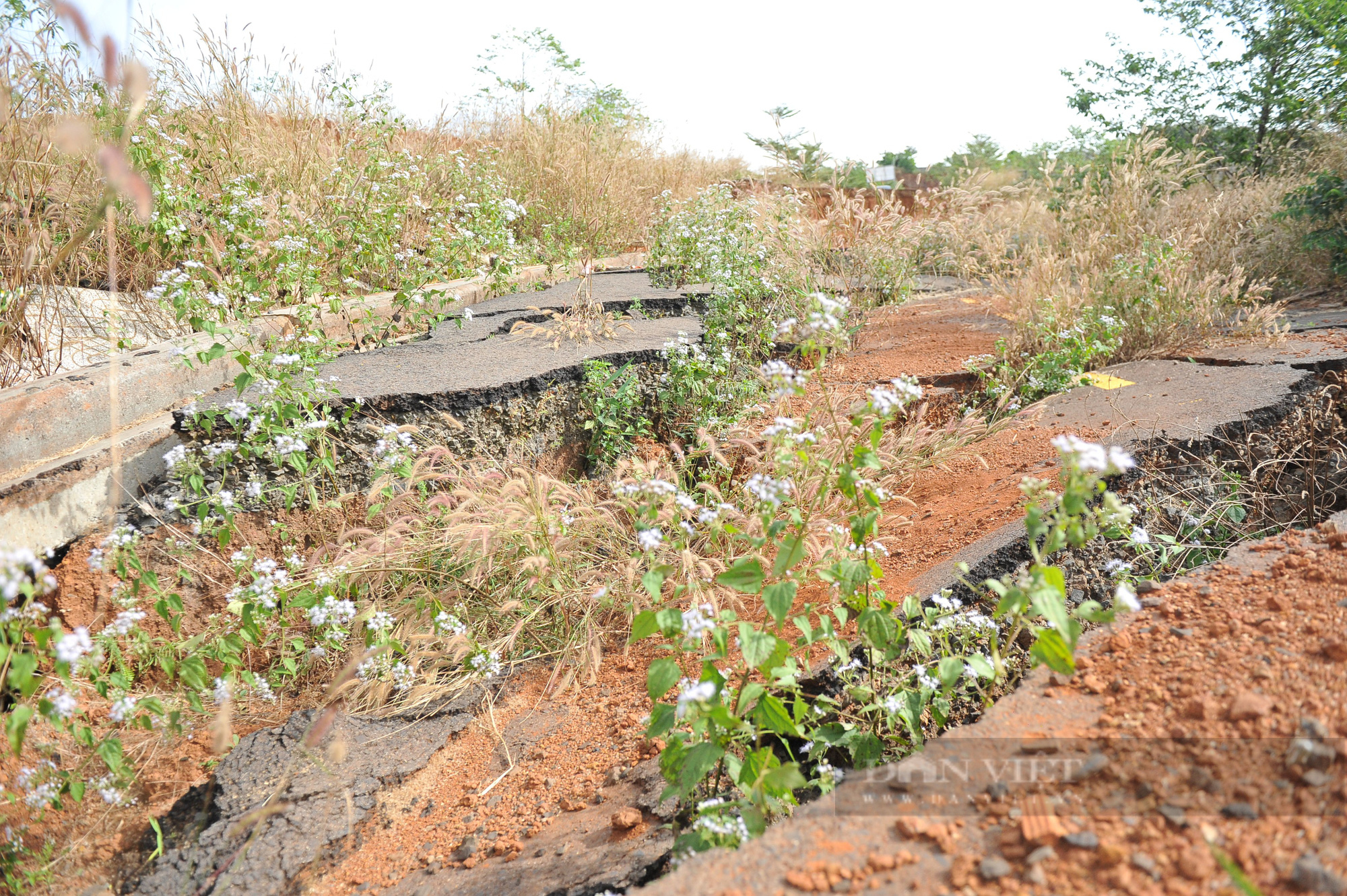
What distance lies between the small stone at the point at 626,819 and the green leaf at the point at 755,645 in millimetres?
575

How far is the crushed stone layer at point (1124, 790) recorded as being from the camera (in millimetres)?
988

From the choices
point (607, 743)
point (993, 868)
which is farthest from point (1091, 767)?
point (607, 743)

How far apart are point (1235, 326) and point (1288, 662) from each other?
4.09 metres

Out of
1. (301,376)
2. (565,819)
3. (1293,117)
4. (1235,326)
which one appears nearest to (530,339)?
(301,376)

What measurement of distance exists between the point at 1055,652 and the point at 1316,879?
46cm

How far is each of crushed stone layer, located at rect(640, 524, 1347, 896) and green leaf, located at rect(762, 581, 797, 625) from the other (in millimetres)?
322

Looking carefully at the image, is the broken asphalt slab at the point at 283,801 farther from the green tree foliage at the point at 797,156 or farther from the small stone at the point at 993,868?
the green tree foliage at the point at 797,156

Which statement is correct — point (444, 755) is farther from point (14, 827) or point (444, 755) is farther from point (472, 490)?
point (14, 827)

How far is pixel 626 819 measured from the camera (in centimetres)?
Answer: 171

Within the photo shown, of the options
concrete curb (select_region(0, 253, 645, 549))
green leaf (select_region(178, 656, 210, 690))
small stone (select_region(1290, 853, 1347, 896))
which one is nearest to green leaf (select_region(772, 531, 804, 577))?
small stone (select_region(1290, 853, 1347, 896))

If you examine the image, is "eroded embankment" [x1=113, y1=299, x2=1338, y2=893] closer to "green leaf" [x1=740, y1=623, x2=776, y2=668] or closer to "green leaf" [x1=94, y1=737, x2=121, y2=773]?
"green leaf" [x1=740, y1=623, x2=776, y2=668]

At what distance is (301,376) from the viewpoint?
325 cm

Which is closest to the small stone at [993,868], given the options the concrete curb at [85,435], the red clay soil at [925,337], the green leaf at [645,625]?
the green leaf at [645,625]

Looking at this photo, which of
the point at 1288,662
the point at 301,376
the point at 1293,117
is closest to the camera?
the point at 1288,662
